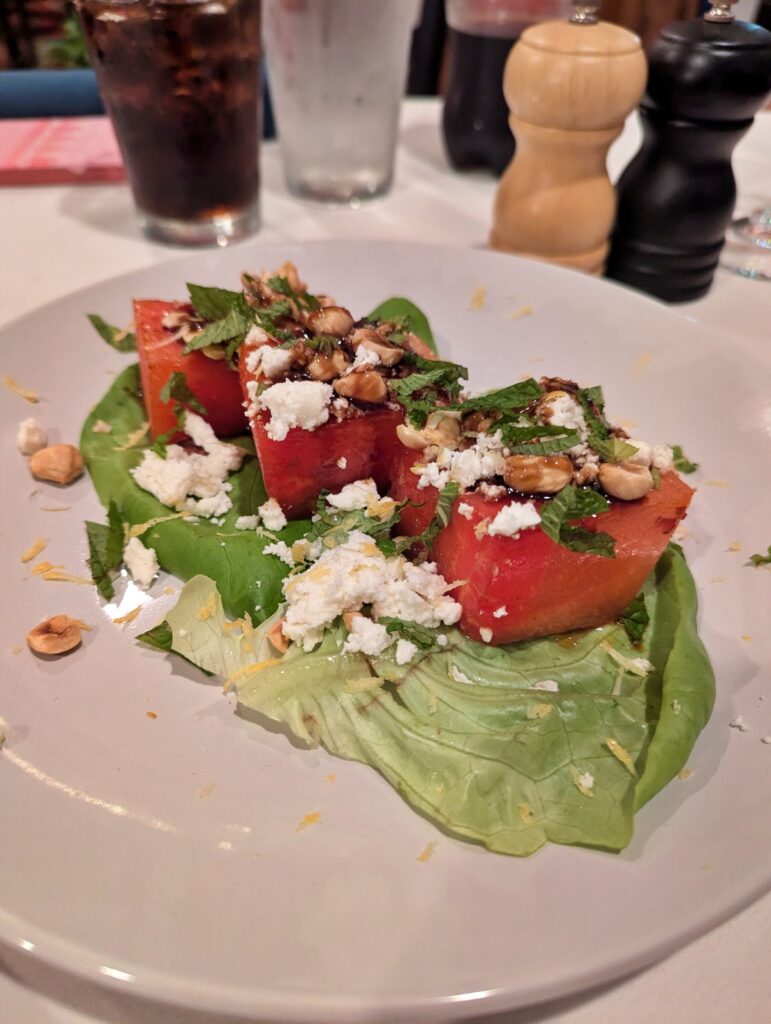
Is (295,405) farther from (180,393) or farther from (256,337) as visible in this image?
(180,393)

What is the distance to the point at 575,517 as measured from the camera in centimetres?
115

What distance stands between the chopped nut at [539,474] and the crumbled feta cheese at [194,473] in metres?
0.59

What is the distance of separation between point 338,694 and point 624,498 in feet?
1.73

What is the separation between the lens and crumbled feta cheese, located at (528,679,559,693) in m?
1.18

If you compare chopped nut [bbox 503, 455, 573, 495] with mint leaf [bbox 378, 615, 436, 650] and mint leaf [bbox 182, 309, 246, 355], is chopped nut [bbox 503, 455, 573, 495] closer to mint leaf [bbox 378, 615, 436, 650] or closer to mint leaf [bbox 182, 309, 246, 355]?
mint leaf [bbox 378, 615, 436, 650]

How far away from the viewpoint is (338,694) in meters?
1.16

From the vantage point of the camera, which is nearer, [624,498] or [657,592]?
[624,498]

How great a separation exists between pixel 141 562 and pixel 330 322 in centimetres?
57

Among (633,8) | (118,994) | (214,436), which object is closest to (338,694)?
(118,994)

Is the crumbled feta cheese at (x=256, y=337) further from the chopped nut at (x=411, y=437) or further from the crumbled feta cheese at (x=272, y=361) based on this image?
the chopped nut at (x=411, y=437)

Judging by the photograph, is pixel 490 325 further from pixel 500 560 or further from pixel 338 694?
pixel 338 694

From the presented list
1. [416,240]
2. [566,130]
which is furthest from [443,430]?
[416,240]

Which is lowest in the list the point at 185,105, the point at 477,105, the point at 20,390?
the point at 20,390

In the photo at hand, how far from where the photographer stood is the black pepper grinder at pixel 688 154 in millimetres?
1730
